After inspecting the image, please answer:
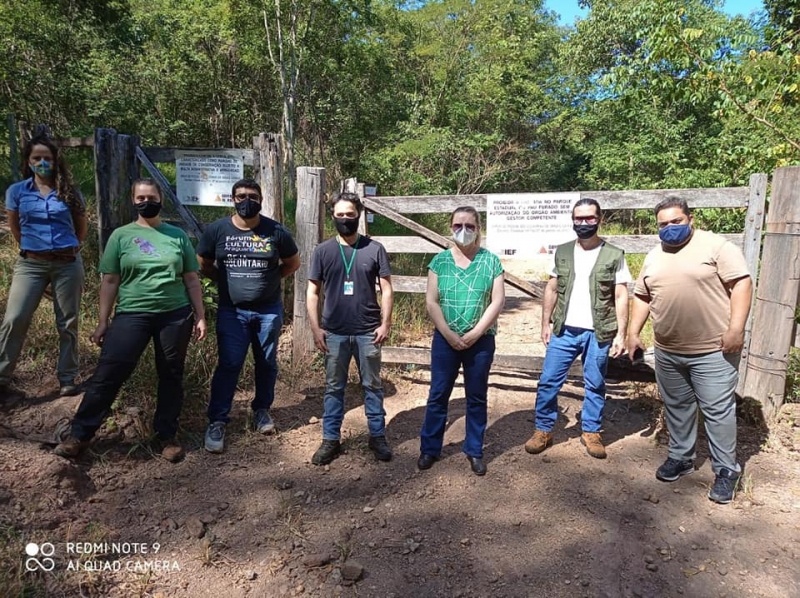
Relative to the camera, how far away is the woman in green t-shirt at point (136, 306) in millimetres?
3389

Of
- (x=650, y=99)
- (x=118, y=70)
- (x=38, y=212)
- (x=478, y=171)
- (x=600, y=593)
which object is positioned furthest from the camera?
(x=650, y=99)

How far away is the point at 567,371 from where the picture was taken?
3.87 m

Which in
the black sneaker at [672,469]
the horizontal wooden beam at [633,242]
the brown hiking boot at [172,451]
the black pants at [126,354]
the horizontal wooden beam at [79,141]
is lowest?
the brown hiking boot at [172,451]

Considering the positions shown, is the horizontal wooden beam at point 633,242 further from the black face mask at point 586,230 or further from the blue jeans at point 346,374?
the blue jeans at point 346,374

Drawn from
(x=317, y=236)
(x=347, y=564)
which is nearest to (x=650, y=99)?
(x=317, y=236)

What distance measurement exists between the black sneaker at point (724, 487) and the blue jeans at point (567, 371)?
83 centimetres

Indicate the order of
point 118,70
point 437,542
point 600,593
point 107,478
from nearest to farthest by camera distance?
point 600,593 < point 437,542 < point 107,478 < point 118,70

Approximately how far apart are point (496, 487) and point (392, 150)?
10085mm

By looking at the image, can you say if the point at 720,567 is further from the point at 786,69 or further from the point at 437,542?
the point at 786,69

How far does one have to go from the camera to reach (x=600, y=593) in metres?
Answer: 2.55

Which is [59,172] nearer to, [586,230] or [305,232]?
[305,232]

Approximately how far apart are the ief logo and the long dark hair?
237 centimetres

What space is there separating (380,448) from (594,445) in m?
1.61

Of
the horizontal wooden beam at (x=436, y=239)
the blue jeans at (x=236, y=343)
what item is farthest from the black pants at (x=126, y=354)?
the horizontal wooden beam at (x=436, y=239)
